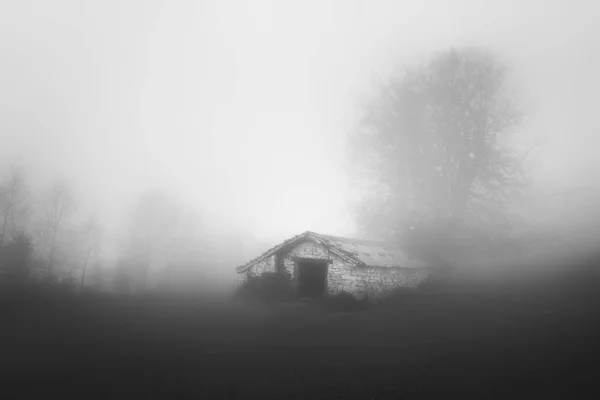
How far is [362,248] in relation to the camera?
26516 millimetres

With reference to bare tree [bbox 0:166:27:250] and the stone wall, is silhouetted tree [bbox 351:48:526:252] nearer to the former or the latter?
the stone wall

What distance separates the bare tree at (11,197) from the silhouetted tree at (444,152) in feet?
139

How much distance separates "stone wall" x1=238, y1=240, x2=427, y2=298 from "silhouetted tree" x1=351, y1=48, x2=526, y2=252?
31.3 ft

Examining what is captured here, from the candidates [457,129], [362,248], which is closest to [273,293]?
[362,248]

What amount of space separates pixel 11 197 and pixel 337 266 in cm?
4320

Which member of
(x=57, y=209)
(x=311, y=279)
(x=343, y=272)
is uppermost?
(x=57, y=209)

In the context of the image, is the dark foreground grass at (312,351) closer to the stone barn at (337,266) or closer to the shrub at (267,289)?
the stone barn at (337,266)

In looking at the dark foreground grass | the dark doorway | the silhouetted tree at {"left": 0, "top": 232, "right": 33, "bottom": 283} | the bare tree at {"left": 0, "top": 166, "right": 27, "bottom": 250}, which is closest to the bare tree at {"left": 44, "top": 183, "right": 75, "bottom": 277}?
the bare tree at {"left": 0, "top": 166, "right": 27, "bottom": 250}

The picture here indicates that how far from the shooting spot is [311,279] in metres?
27.0

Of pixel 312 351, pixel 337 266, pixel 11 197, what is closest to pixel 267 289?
pixel 337 266

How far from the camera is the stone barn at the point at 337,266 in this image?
76.2ft

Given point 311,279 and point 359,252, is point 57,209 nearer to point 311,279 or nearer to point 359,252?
point 311,279

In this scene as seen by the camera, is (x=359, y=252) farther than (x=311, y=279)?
No

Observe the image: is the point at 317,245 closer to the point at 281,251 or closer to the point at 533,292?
the point at 281,251
